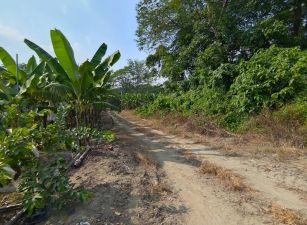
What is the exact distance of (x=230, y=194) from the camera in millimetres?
5117

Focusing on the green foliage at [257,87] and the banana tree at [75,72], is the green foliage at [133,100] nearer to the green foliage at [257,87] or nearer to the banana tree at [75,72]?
the green foliage at [257,87]

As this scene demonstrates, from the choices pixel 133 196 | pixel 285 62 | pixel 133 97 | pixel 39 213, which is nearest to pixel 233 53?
pixel 285 62

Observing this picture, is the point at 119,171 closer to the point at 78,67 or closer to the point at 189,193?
the point at 189,193

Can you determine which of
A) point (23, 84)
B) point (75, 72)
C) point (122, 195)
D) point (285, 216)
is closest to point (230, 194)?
point (285, 216)

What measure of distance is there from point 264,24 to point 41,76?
9.88 m

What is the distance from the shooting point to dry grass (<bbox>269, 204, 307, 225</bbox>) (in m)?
4.03

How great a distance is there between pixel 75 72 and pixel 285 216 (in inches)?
239

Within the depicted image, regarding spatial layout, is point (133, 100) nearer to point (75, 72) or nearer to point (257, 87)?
point (257, 87)

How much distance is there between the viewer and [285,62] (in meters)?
10.9

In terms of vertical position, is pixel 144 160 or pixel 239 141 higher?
pixel 239 141

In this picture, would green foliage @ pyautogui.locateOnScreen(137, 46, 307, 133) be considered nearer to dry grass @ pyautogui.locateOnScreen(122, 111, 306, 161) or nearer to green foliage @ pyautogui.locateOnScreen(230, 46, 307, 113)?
green foliage @ pyautogui.locateOnScreen(230, 46, 307, 113)

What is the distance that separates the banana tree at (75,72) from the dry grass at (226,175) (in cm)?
399

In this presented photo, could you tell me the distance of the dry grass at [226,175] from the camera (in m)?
5.40

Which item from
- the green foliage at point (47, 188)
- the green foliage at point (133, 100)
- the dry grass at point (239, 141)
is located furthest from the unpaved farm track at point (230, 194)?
the green foliage at point (133, 100)
